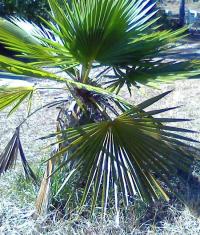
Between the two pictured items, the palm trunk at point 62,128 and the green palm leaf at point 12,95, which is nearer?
the green palm leaf at point 12,95

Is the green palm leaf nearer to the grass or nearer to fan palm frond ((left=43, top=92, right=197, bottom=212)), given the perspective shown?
the grass

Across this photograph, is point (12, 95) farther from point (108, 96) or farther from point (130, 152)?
point (130, 152)

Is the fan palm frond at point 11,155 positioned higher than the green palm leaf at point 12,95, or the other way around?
the green palm leaf at point 12,95

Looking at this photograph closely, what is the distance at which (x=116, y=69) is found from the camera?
353 cm

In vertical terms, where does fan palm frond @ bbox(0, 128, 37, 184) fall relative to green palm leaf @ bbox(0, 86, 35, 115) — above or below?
below

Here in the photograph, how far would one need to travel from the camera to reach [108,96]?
126 inches

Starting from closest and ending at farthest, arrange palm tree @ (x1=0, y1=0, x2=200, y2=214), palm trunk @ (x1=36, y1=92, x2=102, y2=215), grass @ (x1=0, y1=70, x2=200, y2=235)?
palm tree @ (x1=0, y1=0, x2=200, y2=214) → grass @ (x1=0, y1=70, x2=200, y2=235) → palm trunk @ (x1=36, y1=92, x2=102, y2=215)

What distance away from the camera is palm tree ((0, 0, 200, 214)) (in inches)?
117

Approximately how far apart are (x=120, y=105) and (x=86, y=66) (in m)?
0.45

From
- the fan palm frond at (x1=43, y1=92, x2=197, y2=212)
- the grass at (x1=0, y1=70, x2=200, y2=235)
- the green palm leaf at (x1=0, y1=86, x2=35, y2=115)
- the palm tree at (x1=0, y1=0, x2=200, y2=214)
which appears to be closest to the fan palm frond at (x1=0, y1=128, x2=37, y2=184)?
the palm tree at (x1=0, y1=0, x2=200, y2=214)

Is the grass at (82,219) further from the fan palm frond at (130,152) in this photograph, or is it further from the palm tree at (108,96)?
the fan palm frond at (130,152)

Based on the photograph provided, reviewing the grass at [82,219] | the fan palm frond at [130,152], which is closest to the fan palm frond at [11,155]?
the grass at [82,219]

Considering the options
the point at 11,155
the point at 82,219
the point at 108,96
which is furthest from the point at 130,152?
the point at 11,155

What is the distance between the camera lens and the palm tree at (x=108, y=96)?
2965 mm
